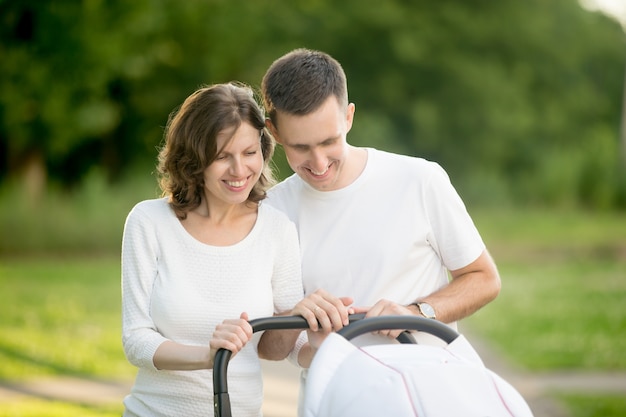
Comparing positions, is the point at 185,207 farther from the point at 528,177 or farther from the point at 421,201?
the point at 528,177

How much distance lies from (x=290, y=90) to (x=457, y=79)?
2125cm

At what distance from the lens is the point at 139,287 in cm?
289

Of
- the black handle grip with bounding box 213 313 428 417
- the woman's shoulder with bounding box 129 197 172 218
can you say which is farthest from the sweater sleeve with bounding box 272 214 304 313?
the woman's shoulder with bounding box 129 197 172 218

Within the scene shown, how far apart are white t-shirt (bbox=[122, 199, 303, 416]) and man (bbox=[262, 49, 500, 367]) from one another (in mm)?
292

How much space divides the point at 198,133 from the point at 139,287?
0.50 m

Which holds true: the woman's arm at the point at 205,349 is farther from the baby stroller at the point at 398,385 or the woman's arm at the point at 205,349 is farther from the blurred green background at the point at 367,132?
the blurred green background at the point at 367,132

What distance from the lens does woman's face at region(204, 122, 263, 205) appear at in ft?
9.69

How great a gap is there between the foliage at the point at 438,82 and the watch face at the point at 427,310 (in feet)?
53.7

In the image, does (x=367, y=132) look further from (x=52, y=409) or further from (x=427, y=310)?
(x=427, y=310)

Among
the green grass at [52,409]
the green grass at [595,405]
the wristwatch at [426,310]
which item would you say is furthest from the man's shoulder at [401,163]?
the green grass at [52,409]

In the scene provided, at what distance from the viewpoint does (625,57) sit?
27.0 metres

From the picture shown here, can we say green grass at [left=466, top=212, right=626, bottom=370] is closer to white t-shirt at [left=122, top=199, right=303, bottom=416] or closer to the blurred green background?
the blurred green background

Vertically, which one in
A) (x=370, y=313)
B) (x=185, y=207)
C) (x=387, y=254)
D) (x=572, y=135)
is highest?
(x=572, y=135)

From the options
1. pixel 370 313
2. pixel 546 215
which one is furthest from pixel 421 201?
pixel 546 215
